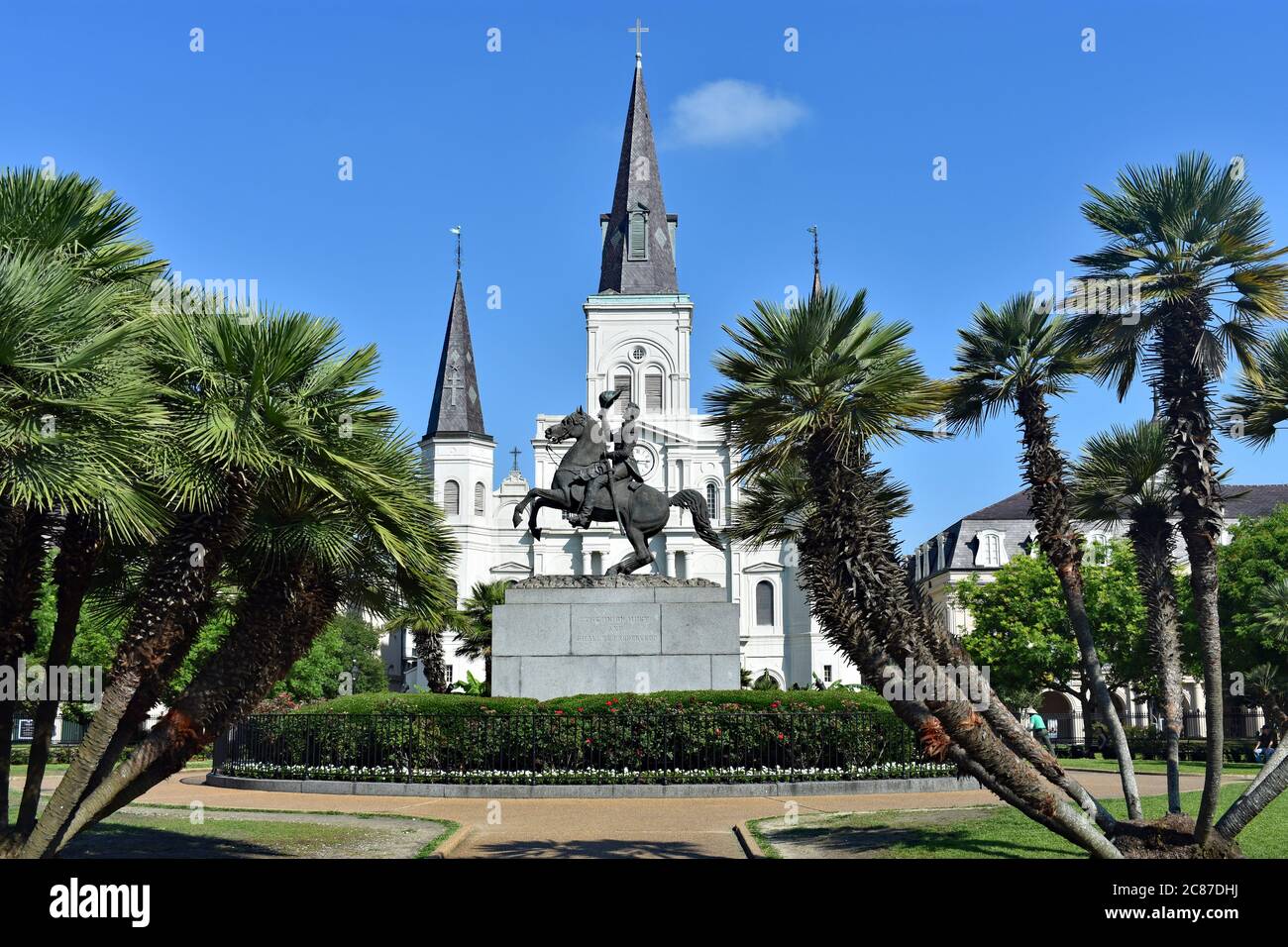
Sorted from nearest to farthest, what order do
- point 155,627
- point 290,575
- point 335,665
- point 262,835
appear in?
point 155,627, point 290,575, point 262,835, point 335,665

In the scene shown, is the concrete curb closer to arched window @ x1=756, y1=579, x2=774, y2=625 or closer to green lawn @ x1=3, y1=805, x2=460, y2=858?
green lawn @ x1=3, y1=805, x2=460, y2=858

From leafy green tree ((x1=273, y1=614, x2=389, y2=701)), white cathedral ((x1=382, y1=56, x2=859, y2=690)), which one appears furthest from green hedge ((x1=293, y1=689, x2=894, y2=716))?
white cathedral ((x1=382, y1=56, x2=859, y2=690))

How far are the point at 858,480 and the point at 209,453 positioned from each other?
5.14m

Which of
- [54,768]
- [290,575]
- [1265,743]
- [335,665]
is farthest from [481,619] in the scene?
[335,665]

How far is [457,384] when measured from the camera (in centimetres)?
10075

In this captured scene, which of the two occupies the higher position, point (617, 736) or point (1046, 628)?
point (1046, 628)

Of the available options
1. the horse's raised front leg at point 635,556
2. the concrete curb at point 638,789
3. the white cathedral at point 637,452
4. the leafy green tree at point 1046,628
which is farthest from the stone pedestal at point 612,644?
the white cathedral at point 637,452

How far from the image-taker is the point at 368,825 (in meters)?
15.5

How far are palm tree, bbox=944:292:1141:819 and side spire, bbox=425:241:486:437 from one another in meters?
87.7

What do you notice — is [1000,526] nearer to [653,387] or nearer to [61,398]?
[653,387]

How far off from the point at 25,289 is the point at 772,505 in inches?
340

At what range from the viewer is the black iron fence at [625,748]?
20.5 metres
